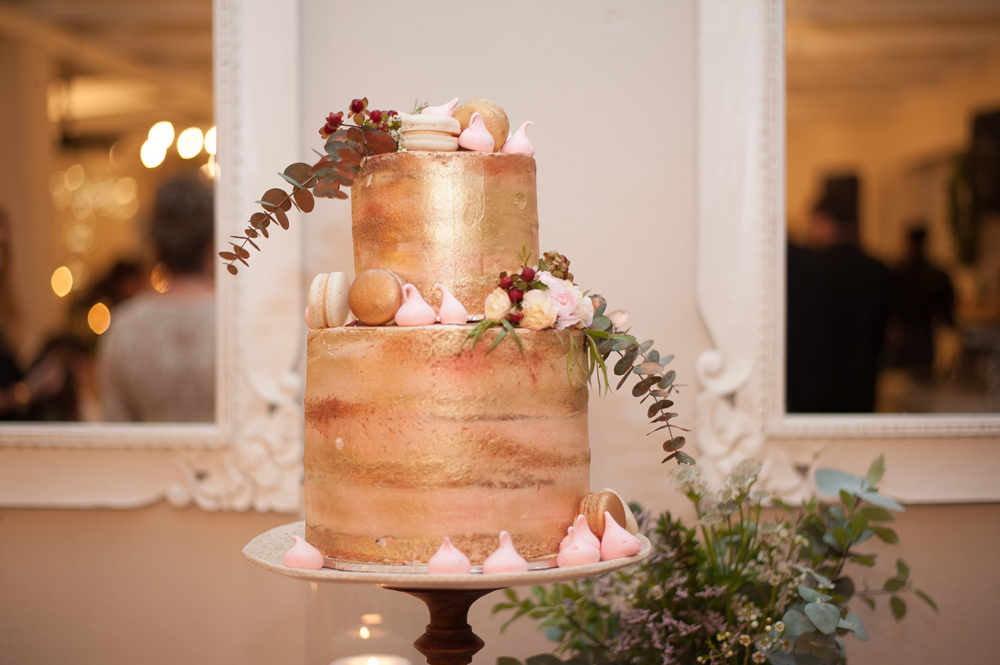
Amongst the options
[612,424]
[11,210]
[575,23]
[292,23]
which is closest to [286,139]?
[292,23]

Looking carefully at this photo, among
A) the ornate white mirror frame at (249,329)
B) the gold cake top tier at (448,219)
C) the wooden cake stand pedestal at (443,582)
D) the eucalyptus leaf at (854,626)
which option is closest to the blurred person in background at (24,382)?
the ornate white mirror frame at (249,329)

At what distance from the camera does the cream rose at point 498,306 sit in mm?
1370

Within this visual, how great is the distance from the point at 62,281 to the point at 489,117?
4.89 m

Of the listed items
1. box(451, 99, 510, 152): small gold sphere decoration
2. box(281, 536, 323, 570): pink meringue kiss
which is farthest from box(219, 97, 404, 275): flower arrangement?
box(281, 536, 323, 570): pink meringue kiss

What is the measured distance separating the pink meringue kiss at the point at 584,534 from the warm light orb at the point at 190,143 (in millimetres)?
4647

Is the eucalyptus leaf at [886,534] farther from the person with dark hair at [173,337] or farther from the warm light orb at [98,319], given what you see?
the warm light orb at [98,319]

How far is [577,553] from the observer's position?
136cm

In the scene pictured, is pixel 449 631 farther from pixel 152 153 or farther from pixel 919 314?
pixel 152 153

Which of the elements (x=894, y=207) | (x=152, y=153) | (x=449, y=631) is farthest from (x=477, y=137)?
(x=894, y=207)

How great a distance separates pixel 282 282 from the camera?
7.14 feet

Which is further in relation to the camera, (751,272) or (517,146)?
(751,272)

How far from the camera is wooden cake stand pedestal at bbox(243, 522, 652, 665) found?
125cm

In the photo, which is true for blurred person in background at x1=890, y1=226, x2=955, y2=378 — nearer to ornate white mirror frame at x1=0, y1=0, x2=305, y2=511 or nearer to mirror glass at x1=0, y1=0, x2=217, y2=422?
ornate white mirror frame at x1=0, y1=0, x2=305, y2=511

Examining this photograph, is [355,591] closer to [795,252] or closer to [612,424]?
[612,424]
